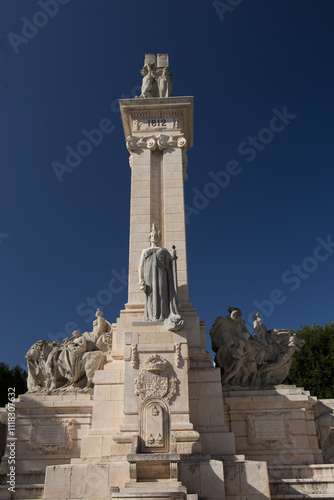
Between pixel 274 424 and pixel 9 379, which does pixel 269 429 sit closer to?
pixel 274 424

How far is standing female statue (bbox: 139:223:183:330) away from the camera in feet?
37.9

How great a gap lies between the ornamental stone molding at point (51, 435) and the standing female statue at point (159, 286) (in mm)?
4394

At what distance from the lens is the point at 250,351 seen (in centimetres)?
1346

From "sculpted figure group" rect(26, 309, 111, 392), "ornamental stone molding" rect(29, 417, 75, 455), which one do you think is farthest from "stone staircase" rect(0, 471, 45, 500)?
"sculpted figure group" rect(26, 309, 111, 392)

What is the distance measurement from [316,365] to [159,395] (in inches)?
709

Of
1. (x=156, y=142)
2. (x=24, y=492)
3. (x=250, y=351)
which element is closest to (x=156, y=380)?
(x=250, y=351)

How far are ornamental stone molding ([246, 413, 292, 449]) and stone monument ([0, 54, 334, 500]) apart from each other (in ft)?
0.10

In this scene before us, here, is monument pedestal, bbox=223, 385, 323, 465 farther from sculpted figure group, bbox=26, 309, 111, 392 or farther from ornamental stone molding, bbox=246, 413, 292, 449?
sculpted figure group, bbox=26, 309, 111, 392

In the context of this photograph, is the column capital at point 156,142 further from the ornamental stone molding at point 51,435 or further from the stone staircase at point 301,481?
the stone staircase at point 301,481

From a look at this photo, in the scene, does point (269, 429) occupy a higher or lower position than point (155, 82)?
lower

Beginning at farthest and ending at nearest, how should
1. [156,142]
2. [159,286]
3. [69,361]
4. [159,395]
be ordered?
[156,142], [69,361], [159,286], [159,395]

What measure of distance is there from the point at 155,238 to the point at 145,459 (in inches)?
248

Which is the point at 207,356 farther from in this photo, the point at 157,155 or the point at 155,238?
the point at 157,155

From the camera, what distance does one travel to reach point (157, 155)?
15695 millimetres
